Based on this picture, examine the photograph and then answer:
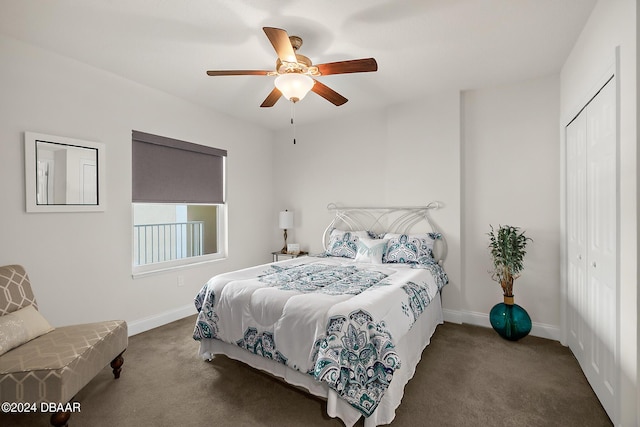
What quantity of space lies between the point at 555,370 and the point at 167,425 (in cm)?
291

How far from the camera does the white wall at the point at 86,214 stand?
2.48 metres

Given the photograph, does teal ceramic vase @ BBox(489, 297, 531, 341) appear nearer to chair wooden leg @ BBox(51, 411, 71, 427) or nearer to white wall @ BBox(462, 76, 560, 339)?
white wall @ BBox(462, 76, 560, 339)

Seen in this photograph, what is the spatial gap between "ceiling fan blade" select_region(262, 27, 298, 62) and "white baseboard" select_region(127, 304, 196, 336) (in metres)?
3.06

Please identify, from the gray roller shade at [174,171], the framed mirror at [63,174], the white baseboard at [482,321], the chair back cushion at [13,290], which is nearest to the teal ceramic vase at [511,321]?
the white baseboard at [482,321]

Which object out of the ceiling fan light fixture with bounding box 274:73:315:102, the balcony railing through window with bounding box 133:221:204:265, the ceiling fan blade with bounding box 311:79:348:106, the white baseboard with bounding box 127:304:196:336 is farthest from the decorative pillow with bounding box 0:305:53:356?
the ceiling fan blade with bounding box 311:79:348:106

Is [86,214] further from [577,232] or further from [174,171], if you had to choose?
[577,232]

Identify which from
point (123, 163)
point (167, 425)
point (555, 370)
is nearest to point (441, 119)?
point (555, 370)

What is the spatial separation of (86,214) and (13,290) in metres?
0.94

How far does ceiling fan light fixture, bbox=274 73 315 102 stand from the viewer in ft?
7.47

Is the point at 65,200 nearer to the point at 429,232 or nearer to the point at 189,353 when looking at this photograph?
the point at 189,353

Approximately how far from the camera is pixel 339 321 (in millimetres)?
1817

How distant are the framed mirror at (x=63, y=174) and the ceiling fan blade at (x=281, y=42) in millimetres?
2146

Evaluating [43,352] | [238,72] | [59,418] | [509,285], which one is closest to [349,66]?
[238,72]

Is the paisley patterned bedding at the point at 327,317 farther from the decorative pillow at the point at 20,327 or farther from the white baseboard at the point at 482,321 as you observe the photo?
the decorative pillow at the point at 20,327
